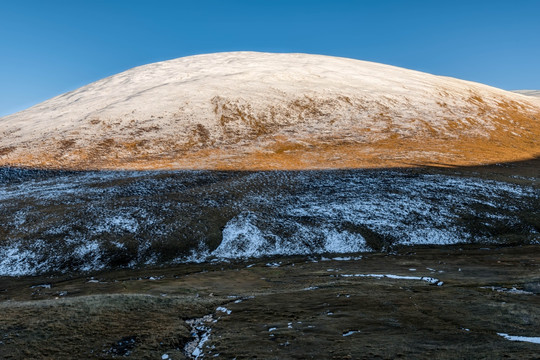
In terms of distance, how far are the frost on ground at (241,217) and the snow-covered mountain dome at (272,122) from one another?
13.4 m

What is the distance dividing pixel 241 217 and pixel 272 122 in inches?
2280

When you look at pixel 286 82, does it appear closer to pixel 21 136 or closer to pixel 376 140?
pixel 376 140

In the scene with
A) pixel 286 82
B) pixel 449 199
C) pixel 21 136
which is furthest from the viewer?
pixel 286 82

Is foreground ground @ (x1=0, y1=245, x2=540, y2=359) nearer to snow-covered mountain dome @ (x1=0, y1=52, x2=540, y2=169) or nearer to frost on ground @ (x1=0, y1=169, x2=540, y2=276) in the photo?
frost on ground @ (x1=0, y1=169, x2=540, y2=276)

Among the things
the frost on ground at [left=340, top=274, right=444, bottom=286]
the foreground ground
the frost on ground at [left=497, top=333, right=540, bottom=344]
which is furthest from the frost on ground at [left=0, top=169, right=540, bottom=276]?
the frost on ground at [left=497, top=333, right=540, bottom=344]

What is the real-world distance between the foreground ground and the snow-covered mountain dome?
4028 cm

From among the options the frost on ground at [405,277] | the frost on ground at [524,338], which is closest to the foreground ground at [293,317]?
the frost on ground at [405,277]

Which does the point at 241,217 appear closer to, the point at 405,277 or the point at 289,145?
the point at 405,277

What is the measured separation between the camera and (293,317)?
49.4 ft

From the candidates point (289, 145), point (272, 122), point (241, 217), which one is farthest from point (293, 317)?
point (272, 122)

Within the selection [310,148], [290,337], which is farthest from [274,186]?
[290,337]

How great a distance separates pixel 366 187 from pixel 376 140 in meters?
36.2

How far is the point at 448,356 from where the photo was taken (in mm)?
10102

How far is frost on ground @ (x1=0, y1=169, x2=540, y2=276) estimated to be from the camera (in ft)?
110
